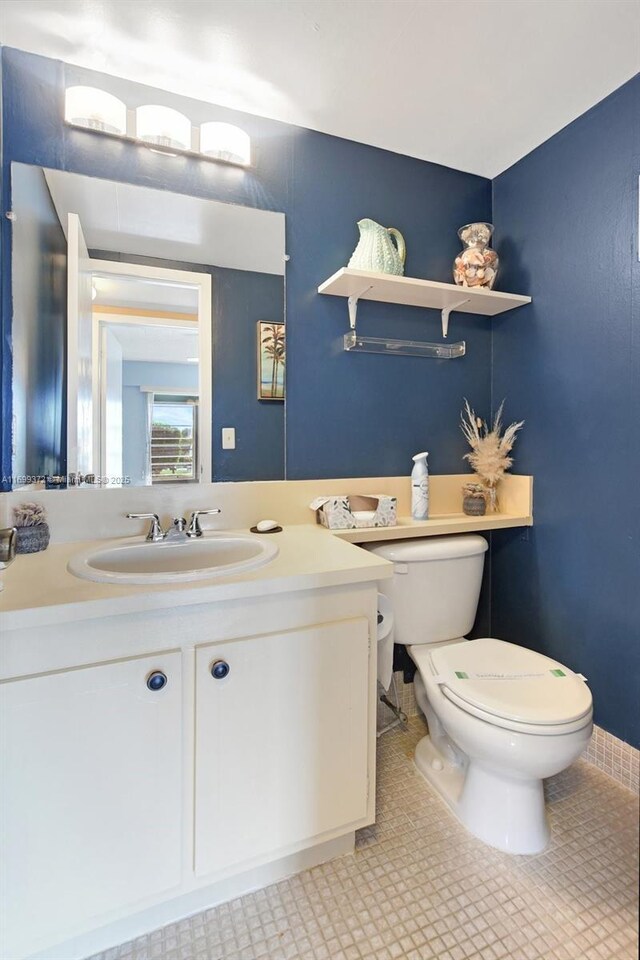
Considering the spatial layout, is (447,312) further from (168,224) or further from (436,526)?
(168,224)

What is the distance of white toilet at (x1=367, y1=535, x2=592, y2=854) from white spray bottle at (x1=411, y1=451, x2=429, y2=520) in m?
0.11

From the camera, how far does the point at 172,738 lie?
0.95m

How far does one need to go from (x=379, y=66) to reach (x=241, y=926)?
2.27 meters

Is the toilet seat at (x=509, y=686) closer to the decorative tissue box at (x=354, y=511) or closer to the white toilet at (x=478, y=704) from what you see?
the white toilet at (x=478, y=704)

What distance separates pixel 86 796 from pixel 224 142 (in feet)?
5.88

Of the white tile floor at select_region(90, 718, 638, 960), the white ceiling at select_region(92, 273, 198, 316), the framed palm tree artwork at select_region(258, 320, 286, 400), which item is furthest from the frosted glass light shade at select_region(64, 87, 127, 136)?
the white tile floor at select_region(90, 718, 638, 960)

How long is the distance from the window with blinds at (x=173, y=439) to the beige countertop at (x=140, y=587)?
0.30m

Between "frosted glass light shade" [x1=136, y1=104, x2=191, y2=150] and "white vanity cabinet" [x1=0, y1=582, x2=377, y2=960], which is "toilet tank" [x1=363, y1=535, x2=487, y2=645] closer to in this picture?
"white vanity cabinet" [x1=0, y1=582, x2=377, y2=960]

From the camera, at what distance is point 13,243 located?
4.07 feet

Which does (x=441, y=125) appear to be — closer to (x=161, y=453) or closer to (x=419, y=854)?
(x=161, y=453)

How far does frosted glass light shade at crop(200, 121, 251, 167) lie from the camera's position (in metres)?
1.43

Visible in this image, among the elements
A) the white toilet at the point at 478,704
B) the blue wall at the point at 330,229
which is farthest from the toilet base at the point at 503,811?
the blue wall at the point at 330,229

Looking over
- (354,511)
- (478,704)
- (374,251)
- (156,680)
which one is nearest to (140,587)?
(156,680)

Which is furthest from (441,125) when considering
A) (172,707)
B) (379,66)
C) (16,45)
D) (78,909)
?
(78,909)
